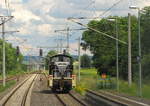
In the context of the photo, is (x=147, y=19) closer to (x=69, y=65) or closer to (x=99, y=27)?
(x=69, y=65)

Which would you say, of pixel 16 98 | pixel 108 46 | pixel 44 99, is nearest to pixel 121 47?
pixel 108 46

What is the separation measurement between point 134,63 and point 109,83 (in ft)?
58.1

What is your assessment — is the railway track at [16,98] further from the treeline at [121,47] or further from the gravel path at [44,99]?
the treeline at [121,47]

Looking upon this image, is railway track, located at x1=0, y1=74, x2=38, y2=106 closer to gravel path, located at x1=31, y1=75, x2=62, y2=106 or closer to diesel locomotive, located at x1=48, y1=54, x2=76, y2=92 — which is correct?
gravel path, located at x1=31, y1=75, x2=62, y2=106

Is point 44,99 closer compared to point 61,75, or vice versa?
point 44,99

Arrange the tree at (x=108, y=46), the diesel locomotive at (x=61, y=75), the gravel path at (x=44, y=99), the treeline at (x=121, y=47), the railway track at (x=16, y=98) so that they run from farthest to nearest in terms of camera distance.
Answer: the tree at (x=108, y=46), the treeline at (x=121, y=47), the diesel locomotive at (x=61, y=75), the railway track at (x=16, y=98), the gravel path at (x=44, y=99)

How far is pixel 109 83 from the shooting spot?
49.5m

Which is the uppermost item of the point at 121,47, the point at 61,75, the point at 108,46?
the point at 108,46

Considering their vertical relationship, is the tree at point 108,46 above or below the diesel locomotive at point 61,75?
above

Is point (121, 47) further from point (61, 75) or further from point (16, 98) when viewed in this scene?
point (16, 98)

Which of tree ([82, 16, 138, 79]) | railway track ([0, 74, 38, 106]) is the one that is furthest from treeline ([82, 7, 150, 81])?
railway track ([0, 74, 38, 106])

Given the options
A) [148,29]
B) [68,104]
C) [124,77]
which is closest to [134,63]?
[124,77]

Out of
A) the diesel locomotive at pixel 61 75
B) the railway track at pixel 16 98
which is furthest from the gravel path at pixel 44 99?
the diesel locomotive at pixel 61 75

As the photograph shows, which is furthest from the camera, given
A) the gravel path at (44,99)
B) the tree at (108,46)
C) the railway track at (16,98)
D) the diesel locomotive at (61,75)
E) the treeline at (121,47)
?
the tree at (108,46)
